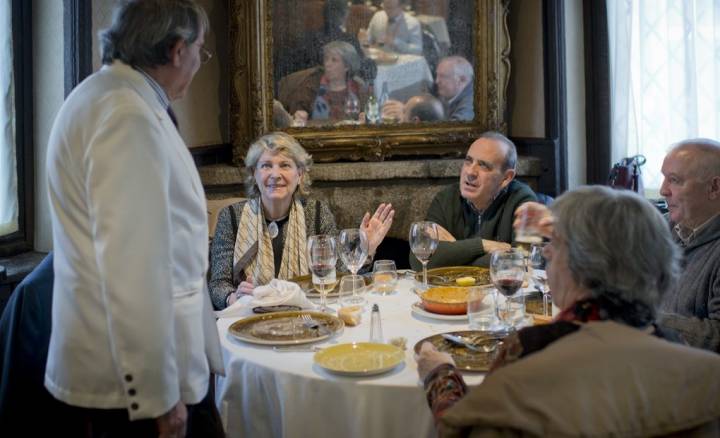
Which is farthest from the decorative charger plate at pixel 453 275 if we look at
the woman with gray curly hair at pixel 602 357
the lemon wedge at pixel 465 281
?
the woman with gray curly hair at pixel 602 357

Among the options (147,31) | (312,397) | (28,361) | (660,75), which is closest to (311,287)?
(312,397)

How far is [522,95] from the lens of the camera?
4.80 m

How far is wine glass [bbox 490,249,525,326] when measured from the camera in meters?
2.13

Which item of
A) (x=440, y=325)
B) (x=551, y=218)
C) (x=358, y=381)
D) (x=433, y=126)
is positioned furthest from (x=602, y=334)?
(x=433, y=126)

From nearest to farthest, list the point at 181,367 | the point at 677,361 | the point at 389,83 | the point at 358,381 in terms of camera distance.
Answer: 1. the point at 677,361
2. the point at 181,367
3. the point at 358,381
4. the point at 389,83

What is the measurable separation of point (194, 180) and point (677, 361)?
98 centimetres

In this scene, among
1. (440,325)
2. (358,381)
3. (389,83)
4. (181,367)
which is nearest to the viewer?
(181,367)

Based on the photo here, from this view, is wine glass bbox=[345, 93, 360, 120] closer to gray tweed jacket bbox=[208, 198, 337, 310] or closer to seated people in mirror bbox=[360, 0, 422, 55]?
seated people in mirror bbox=[360, 0, 422, 55]

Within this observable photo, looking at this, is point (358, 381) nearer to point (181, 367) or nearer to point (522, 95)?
point (181, 367)

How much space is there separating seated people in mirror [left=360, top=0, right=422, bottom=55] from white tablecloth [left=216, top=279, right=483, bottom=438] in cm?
270

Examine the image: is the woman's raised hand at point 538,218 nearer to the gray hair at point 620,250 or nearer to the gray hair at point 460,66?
the gray hair at point 620,250

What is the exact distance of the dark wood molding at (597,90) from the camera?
4613 mm

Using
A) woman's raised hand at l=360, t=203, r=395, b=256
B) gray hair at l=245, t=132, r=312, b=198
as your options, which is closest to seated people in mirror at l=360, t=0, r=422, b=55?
gray hair at l=245, t=132, r=312, b=198

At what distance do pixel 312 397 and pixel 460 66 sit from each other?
3120 millimetres
